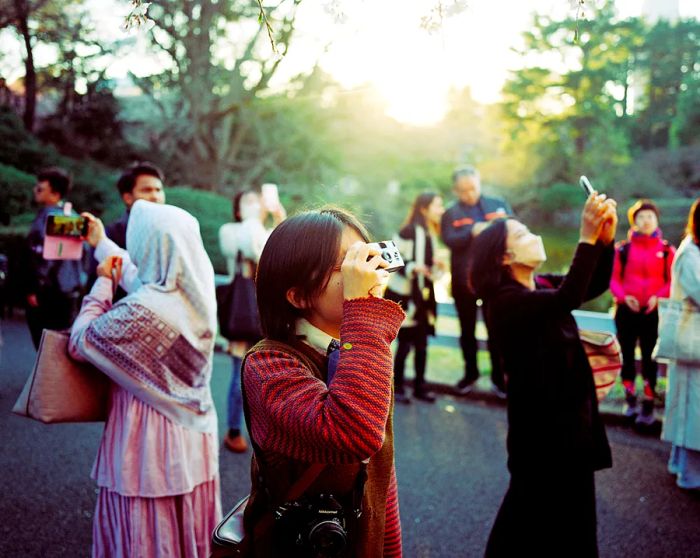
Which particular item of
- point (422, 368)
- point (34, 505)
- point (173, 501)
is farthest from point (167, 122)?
point (173, 501)

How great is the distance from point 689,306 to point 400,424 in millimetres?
2571

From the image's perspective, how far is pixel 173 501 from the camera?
7.98 feet

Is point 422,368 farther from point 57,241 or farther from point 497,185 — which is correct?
point 497,185

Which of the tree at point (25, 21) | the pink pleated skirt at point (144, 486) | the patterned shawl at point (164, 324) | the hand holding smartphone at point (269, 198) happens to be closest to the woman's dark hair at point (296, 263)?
the patterned shawl at point (164, 324)

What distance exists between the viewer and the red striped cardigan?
126cm

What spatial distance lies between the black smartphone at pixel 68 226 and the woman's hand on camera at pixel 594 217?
2302 mm

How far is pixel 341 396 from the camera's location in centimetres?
125

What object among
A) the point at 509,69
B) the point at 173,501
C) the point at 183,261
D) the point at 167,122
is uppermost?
the point at 509,69

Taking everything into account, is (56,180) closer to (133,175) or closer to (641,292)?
(133,175)

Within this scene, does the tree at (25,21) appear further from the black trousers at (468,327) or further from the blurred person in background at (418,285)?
the black trousers at (468,327)

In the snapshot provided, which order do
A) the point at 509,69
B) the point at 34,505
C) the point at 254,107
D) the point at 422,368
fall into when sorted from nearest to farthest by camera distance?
1. the point at 34,505
2. the point at 422,368
3. the point at 509,69
4. the point at 254,107

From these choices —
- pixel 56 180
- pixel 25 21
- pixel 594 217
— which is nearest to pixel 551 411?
pixel 594 217

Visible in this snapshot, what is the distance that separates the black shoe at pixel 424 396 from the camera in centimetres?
586

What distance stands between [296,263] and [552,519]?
1.79 meters
